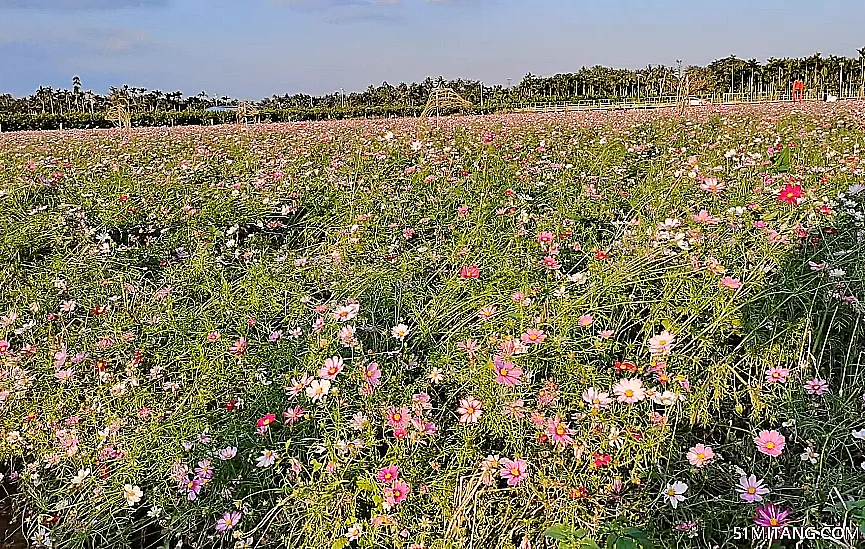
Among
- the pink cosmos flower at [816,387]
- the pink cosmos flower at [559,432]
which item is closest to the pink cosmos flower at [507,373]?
the pink cosmos flower at [559,432]

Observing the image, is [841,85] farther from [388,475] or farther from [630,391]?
[388,475]

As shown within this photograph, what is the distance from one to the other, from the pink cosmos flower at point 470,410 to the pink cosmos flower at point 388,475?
20 cm

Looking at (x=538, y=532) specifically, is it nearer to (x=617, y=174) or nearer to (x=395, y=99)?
(x=617, y=174)

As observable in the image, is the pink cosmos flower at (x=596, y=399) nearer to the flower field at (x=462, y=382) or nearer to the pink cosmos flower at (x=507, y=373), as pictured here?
the flower field at (x=462, y=382)

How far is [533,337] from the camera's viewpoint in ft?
6.06

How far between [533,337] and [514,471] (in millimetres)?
336

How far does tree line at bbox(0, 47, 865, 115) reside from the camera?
32.5 m

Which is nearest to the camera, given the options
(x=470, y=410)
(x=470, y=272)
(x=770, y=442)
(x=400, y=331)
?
(x=770, y=442)

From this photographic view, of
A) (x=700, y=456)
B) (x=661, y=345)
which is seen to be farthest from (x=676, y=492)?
(x=661, y=345)

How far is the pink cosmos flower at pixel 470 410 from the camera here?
1.78 m

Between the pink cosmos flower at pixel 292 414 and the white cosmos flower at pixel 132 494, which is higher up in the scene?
the pink cosmos flower at pixel 292 414

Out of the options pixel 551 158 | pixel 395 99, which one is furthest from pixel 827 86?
pixel 551 158

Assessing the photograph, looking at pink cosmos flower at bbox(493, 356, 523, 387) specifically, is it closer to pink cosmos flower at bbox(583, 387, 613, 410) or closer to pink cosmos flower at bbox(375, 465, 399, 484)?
pink cosmos flower at bbox(583, 387, 613, 410)

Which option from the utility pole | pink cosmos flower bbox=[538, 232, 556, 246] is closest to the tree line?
the utility pole
